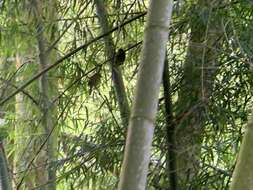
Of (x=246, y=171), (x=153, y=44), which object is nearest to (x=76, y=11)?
→ (x=153, y=44)

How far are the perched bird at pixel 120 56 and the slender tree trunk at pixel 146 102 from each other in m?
0.59

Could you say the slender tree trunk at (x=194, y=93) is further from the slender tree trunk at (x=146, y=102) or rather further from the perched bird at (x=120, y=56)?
the slender tree trunk at (x=146, y=102)

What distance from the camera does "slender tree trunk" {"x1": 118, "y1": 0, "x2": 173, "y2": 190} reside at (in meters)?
0.83

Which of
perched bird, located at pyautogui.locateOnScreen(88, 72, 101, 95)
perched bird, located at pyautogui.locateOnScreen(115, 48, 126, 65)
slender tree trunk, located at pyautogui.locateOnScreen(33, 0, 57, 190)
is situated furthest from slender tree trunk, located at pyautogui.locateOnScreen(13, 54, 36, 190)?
perched bird, located at pyautogui.locateOnScreen(115, 48, 126, 65)

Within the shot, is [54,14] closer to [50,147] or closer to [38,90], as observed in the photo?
[38,90]

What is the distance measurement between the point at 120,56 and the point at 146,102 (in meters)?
0.64

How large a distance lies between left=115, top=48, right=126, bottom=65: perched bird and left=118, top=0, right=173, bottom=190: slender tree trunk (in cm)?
59

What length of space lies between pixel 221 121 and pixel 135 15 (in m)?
0.45

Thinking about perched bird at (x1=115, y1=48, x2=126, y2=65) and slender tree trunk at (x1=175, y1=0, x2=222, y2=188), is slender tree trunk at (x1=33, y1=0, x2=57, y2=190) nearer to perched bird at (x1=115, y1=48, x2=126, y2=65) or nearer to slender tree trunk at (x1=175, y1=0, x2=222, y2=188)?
perched bird at (x1=115, y1=48, x2=126, y2=65)

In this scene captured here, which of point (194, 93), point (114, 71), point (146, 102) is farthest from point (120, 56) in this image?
point (146, 102)

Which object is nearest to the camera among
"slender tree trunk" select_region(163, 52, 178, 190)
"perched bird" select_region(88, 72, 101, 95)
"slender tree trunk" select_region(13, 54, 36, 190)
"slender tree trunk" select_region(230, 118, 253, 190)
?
"slender tree trunk" select_region(230, 118, 253, 190)

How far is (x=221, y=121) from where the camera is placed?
139 cm

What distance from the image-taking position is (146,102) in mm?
841

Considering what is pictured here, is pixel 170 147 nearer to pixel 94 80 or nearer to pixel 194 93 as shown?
pixel 194 93
